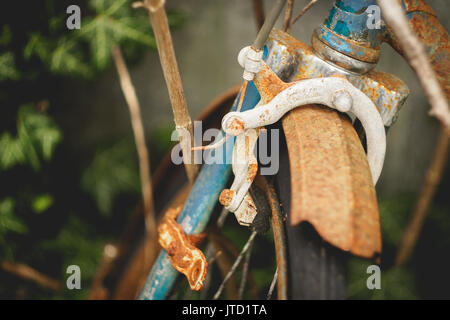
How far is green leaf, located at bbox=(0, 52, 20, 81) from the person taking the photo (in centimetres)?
101

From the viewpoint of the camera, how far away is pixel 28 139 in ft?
3.57

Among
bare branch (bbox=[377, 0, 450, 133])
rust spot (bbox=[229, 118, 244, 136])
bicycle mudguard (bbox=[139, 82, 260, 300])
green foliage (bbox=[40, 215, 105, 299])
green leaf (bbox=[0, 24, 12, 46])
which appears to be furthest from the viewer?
green foliage (bbox=[40, 215, 105, 299])

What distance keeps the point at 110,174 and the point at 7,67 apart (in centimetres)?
48

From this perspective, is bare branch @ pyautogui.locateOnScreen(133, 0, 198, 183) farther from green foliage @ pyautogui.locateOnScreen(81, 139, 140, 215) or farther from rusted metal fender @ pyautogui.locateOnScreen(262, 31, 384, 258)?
green foliage @ pyautogui.locateOnScreen(81, 139, 140, 215)

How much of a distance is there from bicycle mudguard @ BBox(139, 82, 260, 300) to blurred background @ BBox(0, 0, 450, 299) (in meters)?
0.57

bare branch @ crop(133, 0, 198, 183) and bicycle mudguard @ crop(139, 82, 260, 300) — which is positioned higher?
bare branch @ crop(133, 0, 198, 183)

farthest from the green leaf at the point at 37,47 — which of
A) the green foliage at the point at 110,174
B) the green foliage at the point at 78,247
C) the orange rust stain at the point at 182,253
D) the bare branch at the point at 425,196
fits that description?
the bare branch at the point at 425,196

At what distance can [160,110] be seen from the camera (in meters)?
1.44

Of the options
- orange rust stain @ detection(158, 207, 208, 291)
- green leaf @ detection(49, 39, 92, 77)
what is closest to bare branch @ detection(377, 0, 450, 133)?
orange rust stain @ detection(158, 207, 208, 291)

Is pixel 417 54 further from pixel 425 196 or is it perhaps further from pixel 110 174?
pixel 110 174

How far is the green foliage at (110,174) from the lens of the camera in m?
1.26

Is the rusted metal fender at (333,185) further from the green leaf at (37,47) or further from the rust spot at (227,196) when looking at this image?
the green leaf at (37,47)
